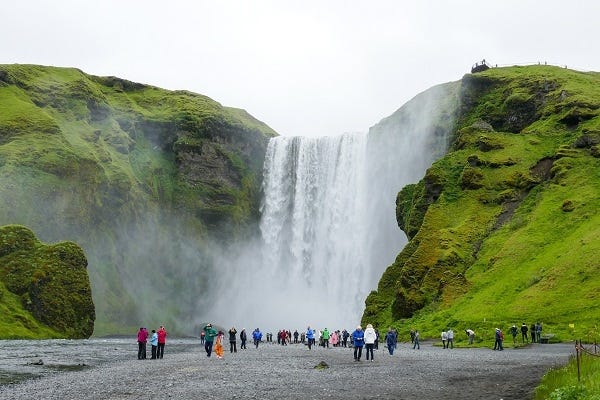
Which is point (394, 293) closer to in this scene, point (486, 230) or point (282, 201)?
point (486, 230)

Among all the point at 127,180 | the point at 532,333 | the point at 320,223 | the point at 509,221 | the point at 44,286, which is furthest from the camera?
the point at 127,180

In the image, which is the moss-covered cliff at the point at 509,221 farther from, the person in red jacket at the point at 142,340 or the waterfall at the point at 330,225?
the person in red jacket at the point at 142,340

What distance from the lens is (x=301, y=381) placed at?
25250 millimetres

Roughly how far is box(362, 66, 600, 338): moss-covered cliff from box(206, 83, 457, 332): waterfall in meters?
11.4

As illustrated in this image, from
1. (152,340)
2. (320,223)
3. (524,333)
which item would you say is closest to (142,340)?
(152,340)

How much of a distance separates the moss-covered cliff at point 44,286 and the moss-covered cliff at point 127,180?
16.3 metres

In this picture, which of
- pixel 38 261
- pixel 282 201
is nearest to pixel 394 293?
pixel 38 261

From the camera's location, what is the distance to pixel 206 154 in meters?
138

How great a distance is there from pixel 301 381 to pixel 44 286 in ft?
224

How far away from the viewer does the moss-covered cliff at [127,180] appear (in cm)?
10925

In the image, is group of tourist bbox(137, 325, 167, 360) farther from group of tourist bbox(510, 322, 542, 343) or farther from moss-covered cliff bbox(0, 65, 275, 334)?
moss-covered cliff bbox(0, 65, 275, 334)

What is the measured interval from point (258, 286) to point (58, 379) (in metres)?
98.2

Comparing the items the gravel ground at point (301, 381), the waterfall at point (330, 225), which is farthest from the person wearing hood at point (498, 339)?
the waterfall at point (330, 225)

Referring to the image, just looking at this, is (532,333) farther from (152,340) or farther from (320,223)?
(320,223)
